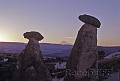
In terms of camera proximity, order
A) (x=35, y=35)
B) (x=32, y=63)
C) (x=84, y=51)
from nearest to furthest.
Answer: (x=84, y=51)
(x=32, y=63)
(x=35, y=35)

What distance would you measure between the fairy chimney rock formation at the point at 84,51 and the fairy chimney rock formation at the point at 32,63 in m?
2.22

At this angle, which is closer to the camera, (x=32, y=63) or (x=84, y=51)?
(x=84, y=51)

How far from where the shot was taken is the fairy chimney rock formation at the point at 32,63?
2112 cm

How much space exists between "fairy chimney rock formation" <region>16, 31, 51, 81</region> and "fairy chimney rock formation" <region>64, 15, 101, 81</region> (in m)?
2.22

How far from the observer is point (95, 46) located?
20297mm

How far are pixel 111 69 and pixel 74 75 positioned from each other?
10.8ft

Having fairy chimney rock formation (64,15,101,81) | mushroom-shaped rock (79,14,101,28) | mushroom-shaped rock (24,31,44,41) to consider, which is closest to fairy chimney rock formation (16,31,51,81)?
mushroom-shaped rock (24,31,44,41)

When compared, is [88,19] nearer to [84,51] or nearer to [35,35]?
[84,51]

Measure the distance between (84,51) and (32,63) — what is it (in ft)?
14.2

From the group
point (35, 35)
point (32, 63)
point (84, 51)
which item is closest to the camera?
point (84, 51)

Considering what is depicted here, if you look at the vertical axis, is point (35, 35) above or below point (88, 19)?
below

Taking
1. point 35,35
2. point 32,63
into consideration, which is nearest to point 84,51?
point 32,63

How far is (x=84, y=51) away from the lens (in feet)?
65.2

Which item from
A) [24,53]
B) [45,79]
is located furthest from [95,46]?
[24,53]
